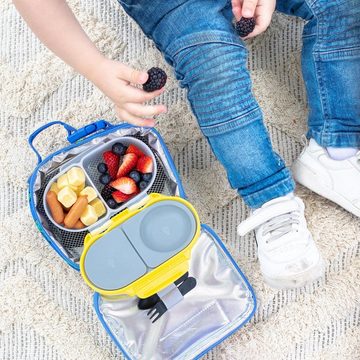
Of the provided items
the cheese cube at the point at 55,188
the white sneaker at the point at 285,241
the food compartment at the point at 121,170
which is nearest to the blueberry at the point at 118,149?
the food compartment at the point at 121,170

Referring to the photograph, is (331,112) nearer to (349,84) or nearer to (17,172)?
(349,84)

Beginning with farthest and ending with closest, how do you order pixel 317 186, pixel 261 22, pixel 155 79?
1. pixel 317 186
2. pixel 261 22
3. pixel 155 79

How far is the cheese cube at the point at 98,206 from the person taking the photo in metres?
0.90

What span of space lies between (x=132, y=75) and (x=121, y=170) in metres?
0.21

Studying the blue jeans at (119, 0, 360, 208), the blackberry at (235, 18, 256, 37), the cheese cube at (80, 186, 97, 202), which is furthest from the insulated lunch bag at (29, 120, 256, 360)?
the blackberry at (235, 18, 256, 37)

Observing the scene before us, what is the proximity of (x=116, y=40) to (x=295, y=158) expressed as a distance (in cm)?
38

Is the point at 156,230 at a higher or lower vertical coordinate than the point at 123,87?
lower

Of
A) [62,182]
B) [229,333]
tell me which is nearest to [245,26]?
[62,182]

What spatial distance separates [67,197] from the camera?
0.88 meters

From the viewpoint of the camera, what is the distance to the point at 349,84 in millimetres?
867

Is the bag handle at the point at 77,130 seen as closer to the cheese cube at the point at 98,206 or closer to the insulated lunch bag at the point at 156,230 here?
the insulated lunch bag at the point at 156,230

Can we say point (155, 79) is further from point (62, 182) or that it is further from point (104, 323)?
point (104, 323)

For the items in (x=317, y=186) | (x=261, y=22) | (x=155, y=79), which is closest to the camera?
(x=155, y=79)

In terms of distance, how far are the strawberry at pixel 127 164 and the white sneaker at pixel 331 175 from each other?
266 mm
